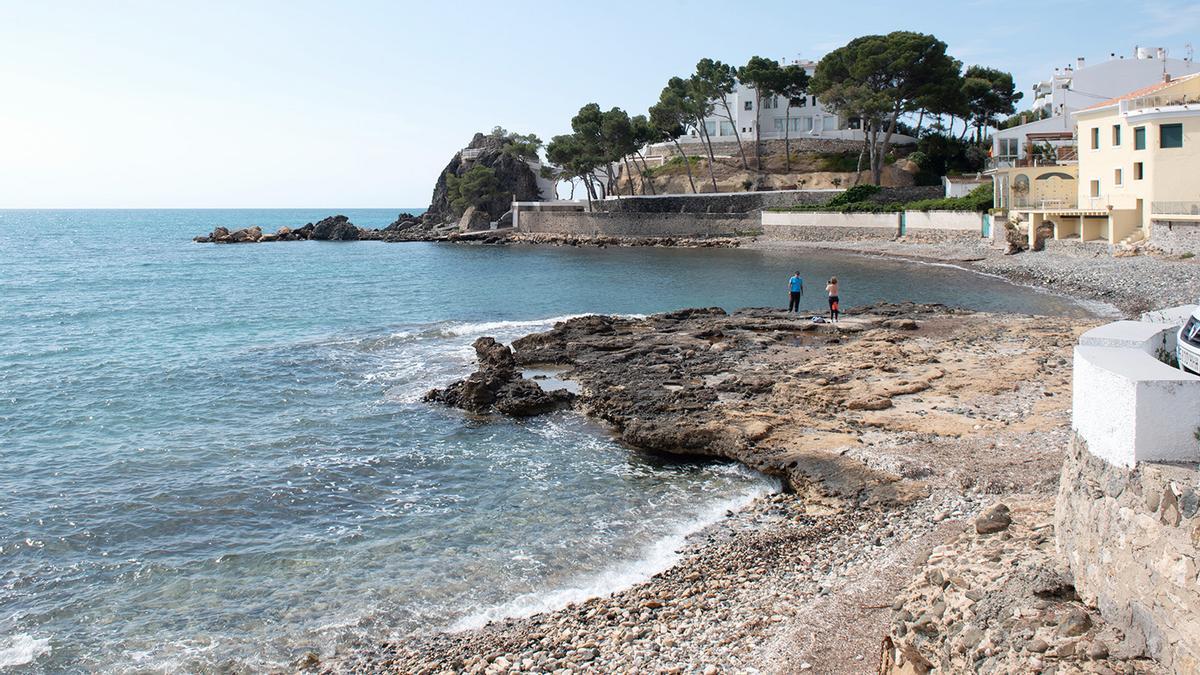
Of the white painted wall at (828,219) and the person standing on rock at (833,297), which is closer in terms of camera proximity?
the person standing on rock at (833,297)

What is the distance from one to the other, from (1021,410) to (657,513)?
8.25 metres

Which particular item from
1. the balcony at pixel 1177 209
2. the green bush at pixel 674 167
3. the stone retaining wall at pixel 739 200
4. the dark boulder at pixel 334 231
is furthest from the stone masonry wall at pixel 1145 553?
the dark boulder at pixel 334 231

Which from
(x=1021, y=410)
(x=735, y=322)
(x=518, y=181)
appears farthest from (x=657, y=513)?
(x=518, y=181)

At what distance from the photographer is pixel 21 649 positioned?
12.1m

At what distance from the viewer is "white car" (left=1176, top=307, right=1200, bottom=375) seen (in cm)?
851

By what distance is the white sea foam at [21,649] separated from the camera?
38.9ft

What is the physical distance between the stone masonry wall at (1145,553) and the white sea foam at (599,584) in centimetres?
645

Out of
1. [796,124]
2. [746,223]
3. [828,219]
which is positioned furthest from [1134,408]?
[796,124]

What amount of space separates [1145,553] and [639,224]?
8230 centimetres

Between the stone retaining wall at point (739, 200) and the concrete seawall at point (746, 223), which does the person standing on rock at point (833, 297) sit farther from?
the stone retaining wall at point (739, 200)

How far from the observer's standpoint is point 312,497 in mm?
17688

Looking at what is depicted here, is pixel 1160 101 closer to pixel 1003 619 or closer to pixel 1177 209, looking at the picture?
pixel 1177 209

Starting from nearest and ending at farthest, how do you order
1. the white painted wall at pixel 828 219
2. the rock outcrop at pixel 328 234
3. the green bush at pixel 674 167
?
the white painted wall at pixel 828 219 < the green bush at pixel 674 167 < the rock outcrop at pixel 328 234

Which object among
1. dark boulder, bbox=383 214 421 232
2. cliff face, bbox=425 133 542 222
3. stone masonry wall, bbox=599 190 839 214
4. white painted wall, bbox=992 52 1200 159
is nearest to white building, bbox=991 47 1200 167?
white painted wall, bbox=992 52 1200 159
